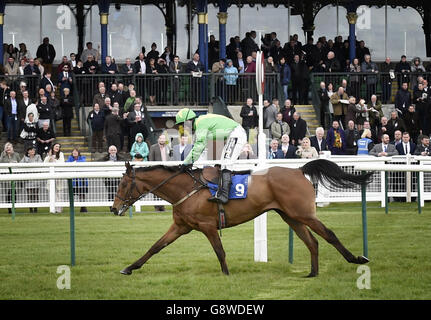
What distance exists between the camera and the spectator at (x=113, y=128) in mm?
20891

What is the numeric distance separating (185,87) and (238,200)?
14403mm

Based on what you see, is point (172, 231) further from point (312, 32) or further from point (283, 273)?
point (312, 32)

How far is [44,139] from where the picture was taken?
797 inches

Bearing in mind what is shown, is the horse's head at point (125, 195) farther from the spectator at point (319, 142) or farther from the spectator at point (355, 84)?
the spectator at point (355, 84)

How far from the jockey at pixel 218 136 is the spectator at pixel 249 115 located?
1107 cm

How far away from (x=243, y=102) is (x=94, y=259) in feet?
44.1

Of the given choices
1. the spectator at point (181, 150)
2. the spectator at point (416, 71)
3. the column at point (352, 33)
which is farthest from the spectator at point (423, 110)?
the spectator at point (181, 150)

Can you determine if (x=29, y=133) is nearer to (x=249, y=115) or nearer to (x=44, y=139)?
(x=44, y=139)

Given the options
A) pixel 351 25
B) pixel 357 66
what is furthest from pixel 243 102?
pixel 351 25

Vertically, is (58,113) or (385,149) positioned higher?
(58,113)

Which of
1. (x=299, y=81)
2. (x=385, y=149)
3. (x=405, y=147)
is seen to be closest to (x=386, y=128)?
(x=405, y=147)

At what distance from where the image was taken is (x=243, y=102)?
23.7 meters

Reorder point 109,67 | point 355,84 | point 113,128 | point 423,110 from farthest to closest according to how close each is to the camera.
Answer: point 355,84 < point 109,67 < point 423,110 < point 113,128

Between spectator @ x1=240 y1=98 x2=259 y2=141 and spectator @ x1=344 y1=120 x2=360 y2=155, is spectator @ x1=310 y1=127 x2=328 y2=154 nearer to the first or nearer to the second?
spectator @ x1=344 y1=120 x2=360 y2=155
